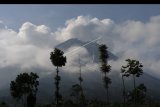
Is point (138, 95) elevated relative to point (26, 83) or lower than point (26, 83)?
lower

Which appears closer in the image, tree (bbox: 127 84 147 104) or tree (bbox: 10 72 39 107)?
tree (bbox: 10 72 39 107)

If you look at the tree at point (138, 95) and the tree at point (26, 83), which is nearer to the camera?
the tree at point (26, 83)

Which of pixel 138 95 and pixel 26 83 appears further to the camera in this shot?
pixel 138 95

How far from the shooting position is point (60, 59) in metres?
77.6

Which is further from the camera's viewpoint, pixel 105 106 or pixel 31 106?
pixel 105 106
